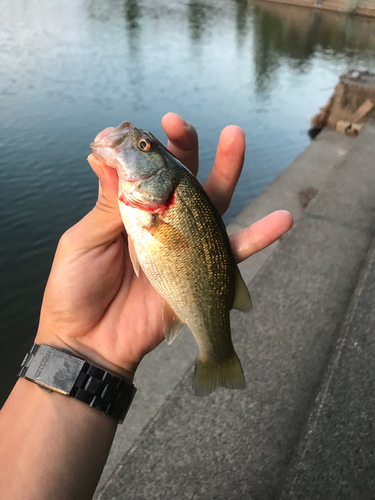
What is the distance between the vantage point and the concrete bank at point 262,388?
2.43 metres

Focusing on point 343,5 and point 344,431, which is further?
point 343,5

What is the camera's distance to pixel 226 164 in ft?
7.89

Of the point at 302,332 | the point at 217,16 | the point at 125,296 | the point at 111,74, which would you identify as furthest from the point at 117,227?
the point at 217,16

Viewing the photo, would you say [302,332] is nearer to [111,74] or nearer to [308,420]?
[308,420]

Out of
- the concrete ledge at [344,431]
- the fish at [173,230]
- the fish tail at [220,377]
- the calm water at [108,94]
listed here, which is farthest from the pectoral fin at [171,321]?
the calm water at [108,94]

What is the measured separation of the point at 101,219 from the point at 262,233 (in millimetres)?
1051

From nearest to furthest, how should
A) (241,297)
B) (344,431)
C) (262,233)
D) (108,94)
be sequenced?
(241,297)
(262,233)
(344,431)
(108,94)

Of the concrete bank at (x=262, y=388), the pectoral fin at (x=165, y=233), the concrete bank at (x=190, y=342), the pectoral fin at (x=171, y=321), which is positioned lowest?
the concrete bank at (x=190, y=342)

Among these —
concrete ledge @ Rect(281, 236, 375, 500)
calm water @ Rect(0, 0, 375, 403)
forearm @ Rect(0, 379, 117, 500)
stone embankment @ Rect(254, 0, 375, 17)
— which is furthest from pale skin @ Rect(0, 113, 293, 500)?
stone embankment @ Rect(254, 0, 375, 17)

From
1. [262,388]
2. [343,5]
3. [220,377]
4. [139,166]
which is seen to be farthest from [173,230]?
[343,5]

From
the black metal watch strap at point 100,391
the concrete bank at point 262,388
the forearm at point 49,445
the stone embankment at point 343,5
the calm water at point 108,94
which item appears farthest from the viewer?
the stone embankment at point 343,5

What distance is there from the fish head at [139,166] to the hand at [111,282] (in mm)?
115

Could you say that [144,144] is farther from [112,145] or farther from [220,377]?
[220,377]

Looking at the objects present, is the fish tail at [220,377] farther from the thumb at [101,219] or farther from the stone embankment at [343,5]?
the stone embankment at [343,5]
